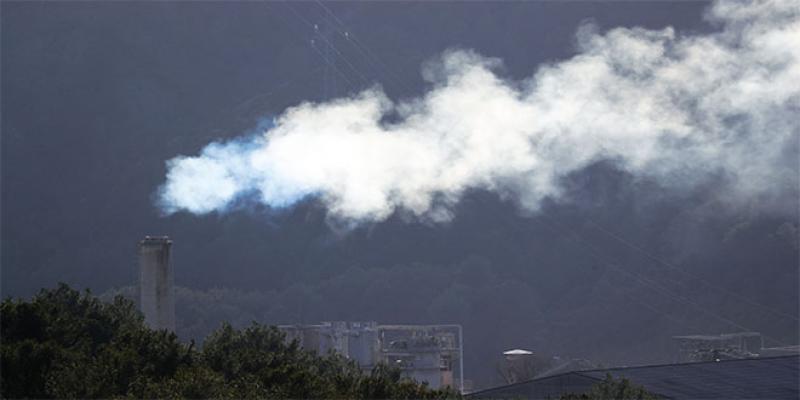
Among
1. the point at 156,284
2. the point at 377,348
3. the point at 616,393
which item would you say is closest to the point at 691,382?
the point at 616,393

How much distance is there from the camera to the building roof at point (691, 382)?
65.2 meters

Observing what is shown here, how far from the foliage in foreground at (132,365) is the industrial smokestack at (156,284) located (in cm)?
1577

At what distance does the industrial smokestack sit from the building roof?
55.6 ft

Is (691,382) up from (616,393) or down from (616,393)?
up

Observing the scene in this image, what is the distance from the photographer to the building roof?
6519 centimetres

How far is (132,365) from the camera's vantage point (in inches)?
1560

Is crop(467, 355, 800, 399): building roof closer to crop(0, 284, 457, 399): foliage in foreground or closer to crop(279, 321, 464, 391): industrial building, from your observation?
crop(0, 284, 457, 399): foliage in foreground

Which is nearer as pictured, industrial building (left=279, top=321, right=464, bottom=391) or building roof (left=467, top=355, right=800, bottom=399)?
building roof (left=467, top=355, right=800, bottom=399)

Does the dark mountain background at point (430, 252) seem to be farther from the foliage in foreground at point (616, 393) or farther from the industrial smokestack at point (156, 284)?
the foliage in foreground at point (616, 393)

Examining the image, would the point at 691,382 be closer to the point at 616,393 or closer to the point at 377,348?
the point at 616,393

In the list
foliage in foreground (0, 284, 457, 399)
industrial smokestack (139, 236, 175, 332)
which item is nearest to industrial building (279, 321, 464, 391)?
industrial smokestack (139, 236, 175, 332)

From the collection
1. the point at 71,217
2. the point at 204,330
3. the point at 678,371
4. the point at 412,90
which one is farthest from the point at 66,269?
the point at 678,371

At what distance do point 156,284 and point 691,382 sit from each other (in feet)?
90.1

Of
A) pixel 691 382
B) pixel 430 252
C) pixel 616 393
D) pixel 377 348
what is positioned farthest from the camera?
pixel 430 252
